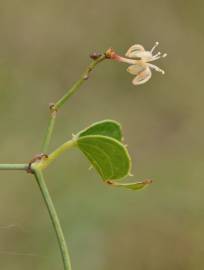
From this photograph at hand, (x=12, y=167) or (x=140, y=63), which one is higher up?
(x=140, y=63)

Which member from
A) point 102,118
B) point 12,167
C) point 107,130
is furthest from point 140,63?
point 102,118

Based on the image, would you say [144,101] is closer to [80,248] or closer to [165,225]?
[165,225]

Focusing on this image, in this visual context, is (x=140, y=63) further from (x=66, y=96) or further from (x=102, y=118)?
(x=102, y=118)

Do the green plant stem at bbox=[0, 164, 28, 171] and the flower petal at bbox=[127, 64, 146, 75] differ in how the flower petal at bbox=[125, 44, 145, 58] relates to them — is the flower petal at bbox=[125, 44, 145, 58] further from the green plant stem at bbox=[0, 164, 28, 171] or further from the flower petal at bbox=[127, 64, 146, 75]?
the green plant stem at bbox=[0, 164, 28, 171]

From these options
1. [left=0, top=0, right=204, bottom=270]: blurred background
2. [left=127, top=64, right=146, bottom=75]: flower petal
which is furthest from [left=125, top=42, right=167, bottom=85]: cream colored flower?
[left=0, top=0, right=204, bottom=270]: blurred background

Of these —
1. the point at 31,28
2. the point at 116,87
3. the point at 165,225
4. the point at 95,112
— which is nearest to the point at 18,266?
the point at 165,225

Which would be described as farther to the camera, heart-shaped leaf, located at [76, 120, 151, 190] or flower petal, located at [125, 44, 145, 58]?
flower petal, located at [125, 44, 145, 58]
